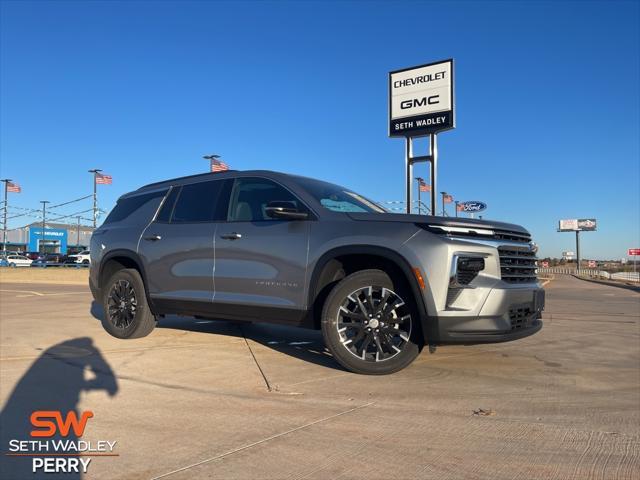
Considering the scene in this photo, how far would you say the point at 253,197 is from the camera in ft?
18.1

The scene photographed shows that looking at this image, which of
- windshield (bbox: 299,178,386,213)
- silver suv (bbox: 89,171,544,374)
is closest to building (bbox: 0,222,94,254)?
silver suv (bbox: 89,171,544,374)

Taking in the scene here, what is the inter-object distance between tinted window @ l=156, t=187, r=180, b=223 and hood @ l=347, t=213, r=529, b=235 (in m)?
2.54

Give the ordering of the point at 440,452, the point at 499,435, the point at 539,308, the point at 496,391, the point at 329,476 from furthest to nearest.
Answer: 1. the point at 539,308
2. the point at 496,391
3. the point at 499,435
4. the point at 440,452
5. the point at 329,476

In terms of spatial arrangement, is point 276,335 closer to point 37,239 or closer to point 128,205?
point 128,205

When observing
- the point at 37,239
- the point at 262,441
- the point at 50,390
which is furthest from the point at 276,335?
the point at 37,239

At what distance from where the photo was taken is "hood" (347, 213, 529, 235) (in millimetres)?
4254

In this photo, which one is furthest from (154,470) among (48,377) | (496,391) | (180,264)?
(180,264)

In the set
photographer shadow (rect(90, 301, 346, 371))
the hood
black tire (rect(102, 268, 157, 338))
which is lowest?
photographer shadow (rect(90, 301, 346, 371))

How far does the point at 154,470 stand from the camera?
262 cm

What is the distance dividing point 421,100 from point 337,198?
11.7 meters

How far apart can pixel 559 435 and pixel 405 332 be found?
1456 mm

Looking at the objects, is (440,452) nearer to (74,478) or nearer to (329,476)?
(329,476)

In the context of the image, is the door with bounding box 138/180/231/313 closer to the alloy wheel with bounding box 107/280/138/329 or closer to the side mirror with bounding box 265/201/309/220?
the alloy wheel with bounding box 107/280/138/329

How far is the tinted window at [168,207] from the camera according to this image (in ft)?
20.4
